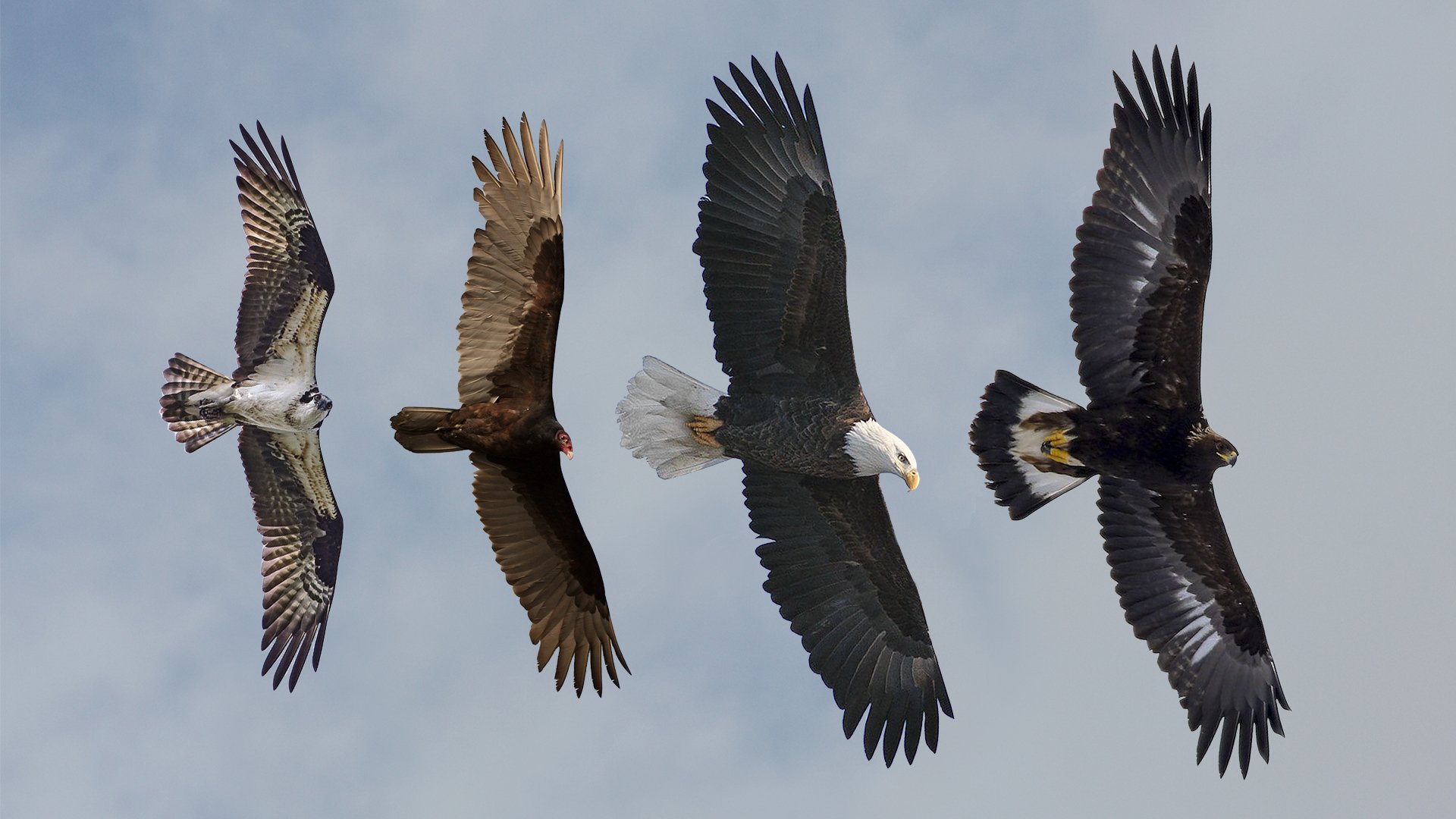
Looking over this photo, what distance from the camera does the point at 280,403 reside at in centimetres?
1372

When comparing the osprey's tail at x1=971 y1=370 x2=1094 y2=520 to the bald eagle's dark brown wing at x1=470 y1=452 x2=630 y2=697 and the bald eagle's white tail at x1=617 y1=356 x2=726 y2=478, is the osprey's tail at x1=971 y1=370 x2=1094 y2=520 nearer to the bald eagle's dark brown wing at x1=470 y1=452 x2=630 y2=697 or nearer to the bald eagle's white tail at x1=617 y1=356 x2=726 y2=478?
the bald eagle's white tail at x1=617 y1=356 x2=726 y2=478

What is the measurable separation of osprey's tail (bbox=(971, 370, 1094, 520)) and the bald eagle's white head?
67 centimetres

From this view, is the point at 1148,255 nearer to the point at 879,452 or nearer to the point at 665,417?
the point at 879,452

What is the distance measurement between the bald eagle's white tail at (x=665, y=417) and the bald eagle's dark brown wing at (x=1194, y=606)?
3.10m

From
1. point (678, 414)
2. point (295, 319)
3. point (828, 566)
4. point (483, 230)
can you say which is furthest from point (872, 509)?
point (295, 319)

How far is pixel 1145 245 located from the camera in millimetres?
12492

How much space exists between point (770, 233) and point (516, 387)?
2.14 m

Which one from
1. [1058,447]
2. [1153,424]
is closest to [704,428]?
[1058,447]

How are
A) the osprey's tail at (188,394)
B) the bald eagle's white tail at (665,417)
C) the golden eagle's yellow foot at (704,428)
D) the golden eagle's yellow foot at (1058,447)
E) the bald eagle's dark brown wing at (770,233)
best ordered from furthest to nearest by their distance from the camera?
1. the osprey's tail at (188,394)
2. the bald eagle's white tail at (665,417)
3. the golden eagle's yellow foot at (704,428)
4. the golden eagle's yellow foot at (1058,447)
5. the bald eagle's dark brown wing at (770,233)

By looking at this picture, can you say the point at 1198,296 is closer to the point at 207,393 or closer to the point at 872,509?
the point at 872,509

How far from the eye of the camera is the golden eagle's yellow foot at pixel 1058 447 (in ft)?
41.9

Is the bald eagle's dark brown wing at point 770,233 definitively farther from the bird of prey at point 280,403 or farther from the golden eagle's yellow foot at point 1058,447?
the bird of prey at point 280,403

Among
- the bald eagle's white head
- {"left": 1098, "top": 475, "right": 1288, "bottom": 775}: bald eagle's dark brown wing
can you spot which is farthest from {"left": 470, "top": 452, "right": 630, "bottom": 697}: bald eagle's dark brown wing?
{"left": 1098, "top": 475, "right": 1288, "bottom": 775}: bald eagle's dark brown wing

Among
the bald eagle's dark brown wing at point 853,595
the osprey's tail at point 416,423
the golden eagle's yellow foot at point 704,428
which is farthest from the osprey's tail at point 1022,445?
the osprey's tail at point 416,423
